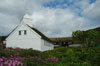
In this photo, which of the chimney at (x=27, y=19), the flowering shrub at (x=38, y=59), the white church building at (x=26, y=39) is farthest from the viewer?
the chimney at (x=27, y=19)

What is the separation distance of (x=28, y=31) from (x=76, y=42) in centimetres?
2293

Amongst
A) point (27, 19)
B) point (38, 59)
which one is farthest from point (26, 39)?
point (38, 59)

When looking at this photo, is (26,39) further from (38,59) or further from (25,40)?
(38,59)

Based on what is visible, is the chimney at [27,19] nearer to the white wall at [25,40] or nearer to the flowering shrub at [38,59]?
the white wall at [25,40]

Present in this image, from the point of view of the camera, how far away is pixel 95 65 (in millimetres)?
11164

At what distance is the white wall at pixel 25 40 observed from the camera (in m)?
30.9

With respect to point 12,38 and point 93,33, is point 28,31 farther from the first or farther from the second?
point 93,33

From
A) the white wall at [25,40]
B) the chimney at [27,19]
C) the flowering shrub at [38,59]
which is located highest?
the chimney at [27,19]

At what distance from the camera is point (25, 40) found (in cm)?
3142

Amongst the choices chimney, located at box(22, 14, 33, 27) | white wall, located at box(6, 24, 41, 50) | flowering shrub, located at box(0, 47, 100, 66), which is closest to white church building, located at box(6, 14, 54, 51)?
white wall, located at box(6, 24, 41, 50)

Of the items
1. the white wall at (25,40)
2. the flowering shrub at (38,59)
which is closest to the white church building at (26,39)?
the white wall at (25,40)

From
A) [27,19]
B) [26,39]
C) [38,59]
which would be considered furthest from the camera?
[27,19]

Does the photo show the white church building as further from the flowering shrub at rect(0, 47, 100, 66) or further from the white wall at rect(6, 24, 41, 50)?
the flowering shrub at rect(0, 47, 100, 66)

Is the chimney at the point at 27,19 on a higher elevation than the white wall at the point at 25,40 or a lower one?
higher
